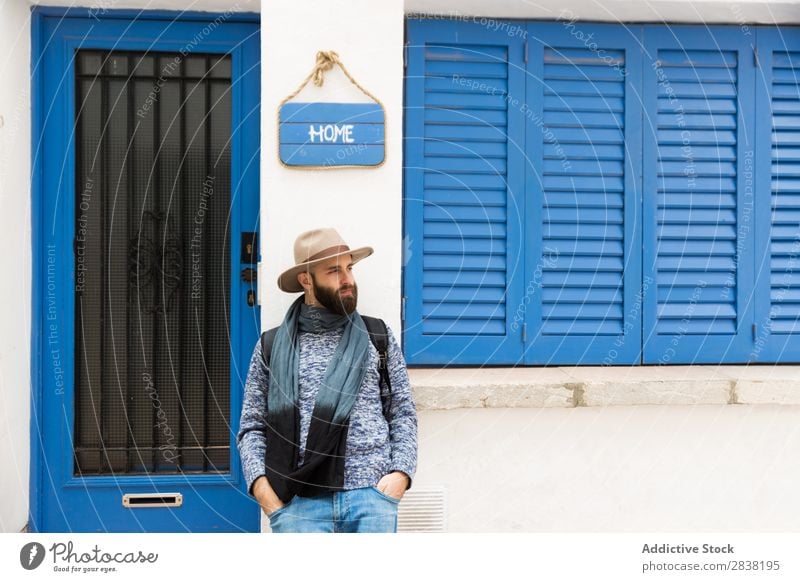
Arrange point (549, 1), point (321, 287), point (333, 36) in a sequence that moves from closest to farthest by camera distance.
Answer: point (321, 287) → point (333, 36) → point (549, 1)

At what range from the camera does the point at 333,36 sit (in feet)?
10.8

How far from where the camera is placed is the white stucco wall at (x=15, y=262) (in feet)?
10.9

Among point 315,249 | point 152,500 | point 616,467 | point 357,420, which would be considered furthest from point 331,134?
point 616,467

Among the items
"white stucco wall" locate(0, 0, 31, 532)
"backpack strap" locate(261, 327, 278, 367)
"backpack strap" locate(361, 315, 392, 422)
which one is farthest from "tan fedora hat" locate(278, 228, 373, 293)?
"white stucco wall" locate(0, 0, 31, 532)

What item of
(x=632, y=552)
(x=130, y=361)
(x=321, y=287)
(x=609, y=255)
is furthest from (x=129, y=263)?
(x=632, y=552)

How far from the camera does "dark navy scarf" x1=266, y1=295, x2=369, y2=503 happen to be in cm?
268

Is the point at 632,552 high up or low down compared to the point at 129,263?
down

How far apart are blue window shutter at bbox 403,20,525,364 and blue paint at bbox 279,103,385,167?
355 mm

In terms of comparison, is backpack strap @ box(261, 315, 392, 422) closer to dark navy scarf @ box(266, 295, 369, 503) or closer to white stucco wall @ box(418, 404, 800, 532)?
dark navy scarf @ box(266, 295, 369, 503)

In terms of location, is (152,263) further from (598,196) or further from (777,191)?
(777,191)

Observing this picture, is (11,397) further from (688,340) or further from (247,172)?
(688,340)

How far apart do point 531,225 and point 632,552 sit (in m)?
1.49

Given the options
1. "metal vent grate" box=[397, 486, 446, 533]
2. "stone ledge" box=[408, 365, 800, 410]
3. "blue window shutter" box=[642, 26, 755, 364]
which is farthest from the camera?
"blue window shutter" box=[642, 26, 755, 364]

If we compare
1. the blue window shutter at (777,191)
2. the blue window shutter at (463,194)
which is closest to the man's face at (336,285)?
the blue window shutter at (463,194)
